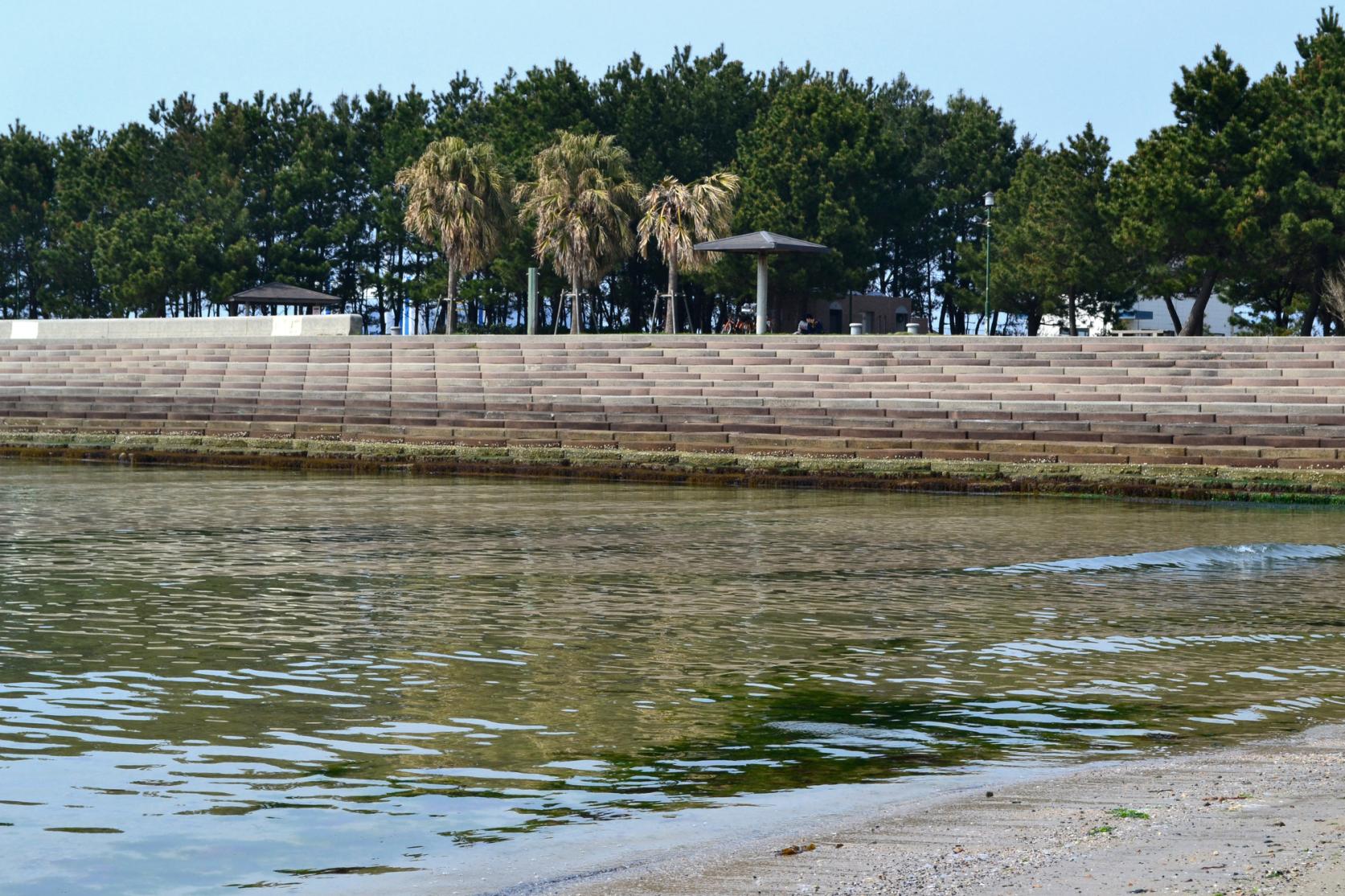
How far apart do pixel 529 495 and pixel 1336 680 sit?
18262 millimetres

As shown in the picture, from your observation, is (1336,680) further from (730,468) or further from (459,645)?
(730,468)

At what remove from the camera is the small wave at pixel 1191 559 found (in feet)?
59.8

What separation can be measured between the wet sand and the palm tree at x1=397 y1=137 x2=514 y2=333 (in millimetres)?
50056

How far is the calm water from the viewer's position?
763cm

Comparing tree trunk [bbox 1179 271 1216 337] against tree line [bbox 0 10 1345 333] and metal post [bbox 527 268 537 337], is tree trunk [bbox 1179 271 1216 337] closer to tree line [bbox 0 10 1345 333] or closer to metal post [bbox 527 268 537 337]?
tree line [bbox 0 10 1345 333]

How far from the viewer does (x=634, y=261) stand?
7112cm

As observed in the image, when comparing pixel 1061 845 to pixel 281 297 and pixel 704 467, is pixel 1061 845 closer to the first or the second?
pixel 704 467

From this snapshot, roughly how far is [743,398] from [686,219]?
17.9 m

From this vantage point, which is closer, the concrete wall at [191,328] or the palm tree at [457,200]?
the concrete wall at [191,328]

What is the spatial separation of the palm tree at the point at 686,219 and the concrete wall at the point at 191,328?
1116 centimetres

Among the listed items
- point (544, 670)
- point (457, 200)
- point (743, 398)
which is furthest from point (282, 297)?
point (544, 670)

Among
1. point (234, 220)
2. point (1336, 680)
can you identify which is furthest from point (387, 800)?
point (234, 220)

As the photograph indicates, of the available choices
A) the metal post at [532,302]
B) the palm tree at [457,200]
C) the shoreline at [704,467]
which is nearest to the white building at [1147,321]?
the metal post at [532,302]

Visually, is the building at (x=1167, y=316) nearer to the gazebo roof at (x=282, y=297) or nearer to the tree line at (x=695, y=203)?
the tree line at (x=695, y=203)
